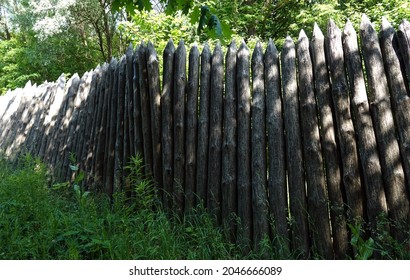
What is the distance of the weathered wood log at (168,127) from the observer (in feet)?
12.3

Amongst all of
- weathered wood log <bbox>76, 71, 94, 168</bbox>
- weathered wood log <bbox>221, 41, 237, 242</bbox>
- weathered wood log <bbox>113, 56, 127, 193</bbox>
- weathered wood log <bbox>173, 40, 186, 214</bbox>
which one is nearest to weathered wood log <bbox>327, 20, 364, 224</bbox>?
weathered wood log <bbox>221, 41, 237, 242</bbox>

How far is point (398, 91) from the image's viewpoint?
2.66 metres

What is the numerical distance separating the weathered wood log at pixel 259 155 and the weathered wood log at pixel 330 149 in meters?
0.45

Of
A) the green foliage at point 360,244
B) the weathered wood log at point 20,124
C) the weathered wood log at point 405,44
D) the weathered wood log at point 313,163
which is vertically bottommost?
the green foliage at point 360,244

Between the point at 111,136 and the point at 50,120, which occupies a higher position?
the point at 50,120

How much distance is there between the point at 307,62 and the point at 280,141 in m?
0.63

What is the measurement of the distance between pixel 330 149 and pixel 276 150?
0.41 metres

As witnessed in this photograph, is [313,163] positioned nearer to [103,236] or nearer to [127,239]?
[127,239]

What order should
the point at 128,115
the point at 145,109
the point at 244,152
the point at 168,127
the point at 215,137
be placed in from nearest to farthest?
the point at 244,152 → the point at 215,137 → the point at 168,127 → the point at 145,109 → the point at 128,115

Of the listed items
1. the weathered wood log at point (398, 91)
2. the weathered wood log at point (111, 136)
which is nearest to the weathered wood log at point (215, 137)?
the weathered wood log at point (398, 91)

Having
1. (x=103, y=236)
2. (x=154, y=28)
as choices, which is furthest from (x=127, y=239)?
(x=154, y=28)

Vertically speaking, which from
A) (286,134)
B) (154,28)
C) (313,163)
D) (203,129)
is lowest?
(313,163)

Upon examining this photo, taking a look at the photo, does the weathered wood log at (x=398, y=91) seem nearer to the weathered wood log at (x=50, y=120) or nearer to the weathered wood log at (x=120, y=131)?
the weathered wood log at (x=120, y=131)
